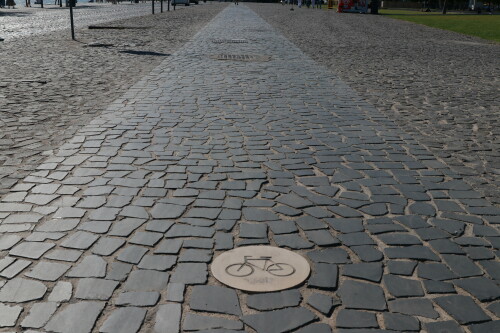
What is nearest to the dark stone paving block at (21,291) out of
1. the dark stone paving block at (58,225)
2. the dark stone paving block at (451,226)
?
the dark stone paving block at (58,225)

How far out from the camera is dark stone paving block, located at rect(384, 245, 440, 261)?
4055mm

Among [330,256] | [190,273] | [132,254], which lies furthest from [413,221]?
[132,254]

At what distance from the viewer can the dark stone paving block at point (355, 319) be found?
3.23m

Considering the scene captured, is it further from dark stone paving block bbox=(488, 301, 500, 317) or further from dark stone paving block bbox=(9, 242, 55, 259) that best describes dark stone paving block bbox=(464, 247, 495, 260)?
dark stone paving block bbox=(9, 242, 55, 259)

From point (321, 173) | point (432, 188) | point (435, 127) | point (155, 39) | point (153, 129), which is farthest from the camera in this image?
point (155, 39)

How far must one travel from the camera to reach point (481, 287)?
145 inches

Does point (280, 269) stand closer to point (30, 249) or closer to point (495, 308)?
point (495, 308)

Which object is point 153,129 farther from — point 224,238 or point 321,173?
point 224,238

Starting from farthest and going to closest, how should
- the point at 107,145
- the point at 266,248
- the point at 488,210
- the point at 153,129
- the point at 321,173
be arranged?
the point at 153,129 < the point at 107,145 < the point at 321,173 < the point at 488,210 < the point at 266,248

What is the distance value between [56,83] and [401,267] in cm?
850

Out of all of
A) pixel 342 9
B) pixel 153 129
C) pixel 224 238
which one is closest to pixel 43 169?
pixel 153 129

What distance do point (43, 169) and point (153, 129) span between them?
6.28 ft

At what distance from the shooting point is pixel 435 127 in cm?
798

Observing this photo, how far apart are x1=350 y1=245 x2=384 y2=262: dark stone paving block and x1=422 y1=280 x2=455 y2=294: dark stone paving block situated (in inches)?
16.1
